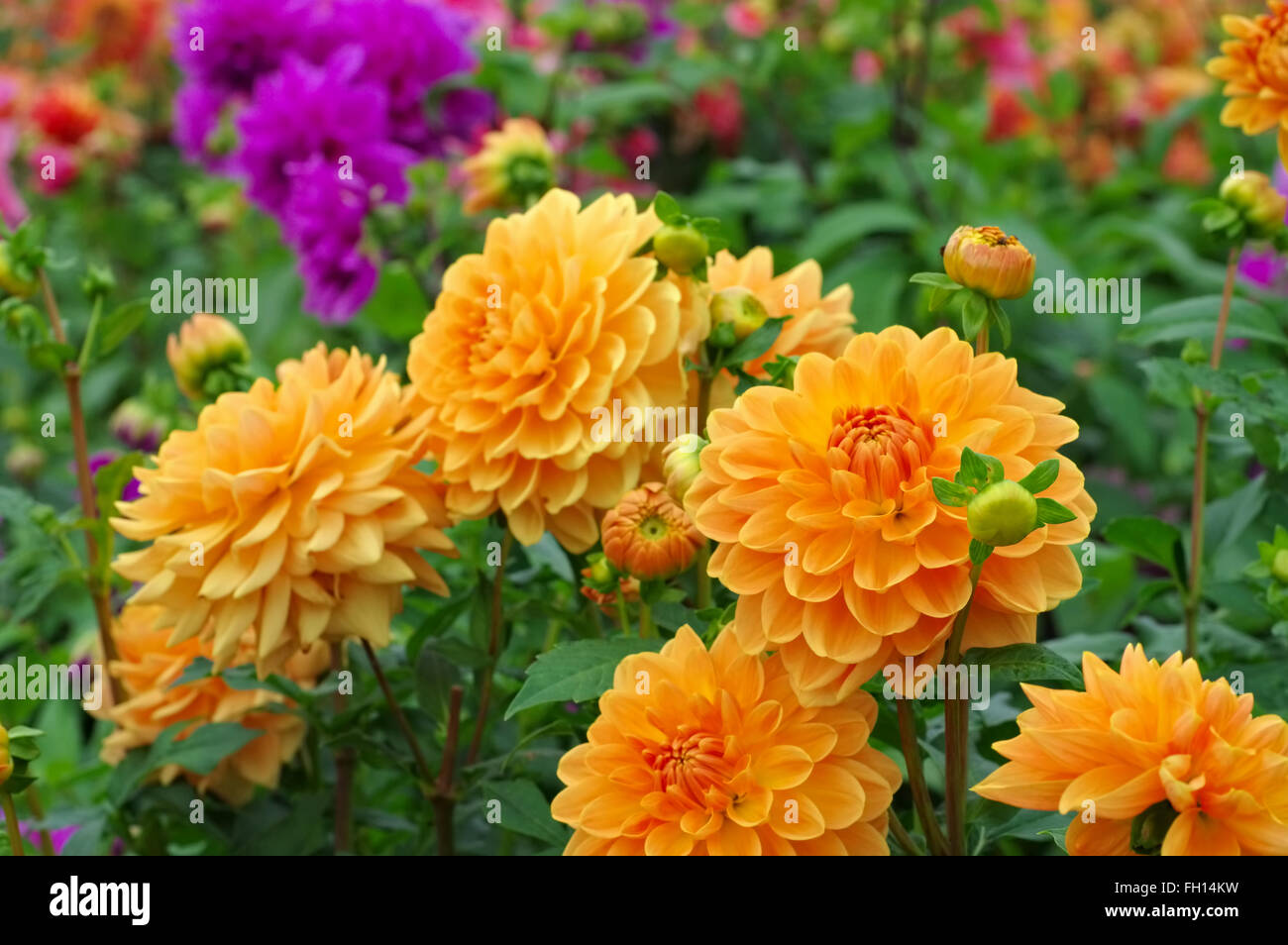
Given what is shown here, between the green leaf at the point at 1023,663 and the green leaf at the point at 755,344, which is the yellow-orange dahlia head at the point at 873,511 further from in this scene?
the green leaf at the point at 755,344

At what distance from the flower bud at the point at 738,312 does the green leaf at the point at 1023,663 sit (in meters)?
0.25

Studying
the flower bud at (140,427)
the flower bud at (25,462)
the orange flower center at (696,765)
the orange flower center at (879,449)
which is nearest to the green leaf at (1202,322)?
the orange flower center at (879,449)

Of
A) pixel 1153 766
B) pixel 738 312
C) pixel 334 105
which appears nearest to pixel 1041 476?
pixel 1153 766

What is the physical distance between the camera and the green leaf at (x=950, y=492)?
592 mm

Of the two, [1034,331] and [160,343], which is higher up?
[160,343]

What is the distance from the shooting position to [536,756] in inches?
36.4

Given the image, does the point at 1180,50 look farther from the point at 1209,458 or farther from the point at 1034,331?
the point at 1209,458

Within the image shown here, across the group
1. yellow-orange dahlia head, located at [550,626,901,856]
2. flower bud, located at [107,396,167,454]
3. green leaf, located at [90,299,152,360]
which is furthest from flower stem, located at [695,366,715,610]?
flower bud, located at [107,396,167,454]

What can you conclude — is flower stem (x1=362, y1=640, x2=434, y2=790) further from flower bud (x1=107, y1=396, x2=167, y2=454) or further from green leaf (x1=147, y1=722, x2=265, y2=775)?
flower bud (x1=107, y1=396, x2=167, y2=454)

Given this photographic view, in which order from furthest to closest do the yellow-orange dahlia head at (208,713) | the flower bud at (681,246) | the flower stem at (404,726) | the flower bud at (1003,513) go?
the yellow-orange dahlia head at (208,713), the flower stem at (404,726), the flower bud at (681,246), the flower bud at (1003,513)

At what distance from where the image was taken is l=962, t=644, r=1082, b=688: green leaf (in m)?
0.63

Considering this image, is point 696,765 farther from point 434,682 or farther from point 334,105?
point 334,105

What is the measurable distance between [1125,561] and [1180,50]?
6.39ft
